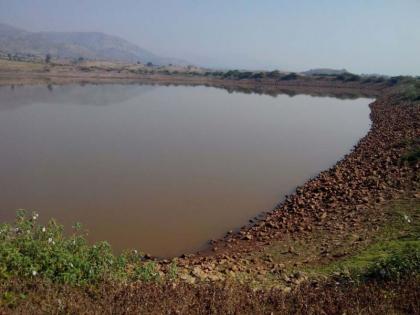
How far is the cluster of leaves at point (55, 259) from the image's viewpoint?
4.88m

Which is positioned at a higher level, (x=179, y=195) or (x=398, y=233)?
(x=398, y=233)

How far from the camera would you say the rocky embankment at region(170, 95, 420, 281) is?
9078 millimetres

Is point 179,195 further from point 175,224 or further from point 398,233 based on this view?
point 398,233

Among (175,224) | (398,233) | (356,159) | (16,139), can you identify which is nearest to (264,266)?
(398,233)

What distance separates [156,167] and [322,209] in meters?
7.57

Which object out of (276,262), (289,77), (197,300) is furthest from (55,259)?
(289,77)

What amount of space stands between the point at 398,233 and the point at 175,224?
5.39 meters

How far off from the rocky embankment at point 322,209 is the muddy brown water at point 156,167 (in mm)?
838

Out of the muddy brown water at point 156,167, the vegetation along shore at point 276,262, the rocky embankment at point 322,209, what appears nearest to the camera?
the vegetation along shore at point 276,262

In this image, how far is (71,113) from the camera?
114 feet

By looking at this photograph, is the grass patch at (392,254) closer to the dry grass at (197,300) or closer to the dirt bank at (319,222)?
the dirt bank at (319,222)

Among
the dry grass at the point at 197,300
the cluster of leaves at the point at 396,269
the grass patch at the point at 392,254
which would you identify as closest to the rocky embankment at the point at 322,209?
the grass patch at the point at 392,254

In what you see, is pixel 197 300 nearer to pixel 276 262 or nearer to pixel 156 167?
pixel 276 262

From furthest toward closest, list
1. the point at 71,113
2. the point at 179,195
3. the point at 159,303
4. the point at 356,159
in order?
the point at 71,113, the point at 356,159, the point at 179,195, the point at 159,303
